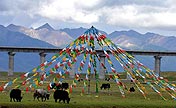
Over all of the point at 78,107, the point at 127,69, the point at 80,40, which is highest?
the point at 80,40

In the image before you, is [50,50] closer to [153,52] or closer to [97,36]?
[153,52]

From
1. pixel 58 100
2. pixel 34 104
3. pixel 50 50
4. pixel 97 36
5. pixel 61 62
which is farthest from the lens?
pixel 50 50

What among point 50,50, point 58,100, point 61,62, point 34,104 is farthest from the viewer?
point 50,50

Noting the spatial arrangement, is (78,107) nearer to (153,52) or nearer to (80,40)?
(80,40)

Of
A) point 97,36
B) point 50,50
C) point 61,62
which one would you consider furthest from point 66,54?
point 50,50

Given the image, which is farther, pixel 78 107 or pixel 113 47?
pixel 113 47

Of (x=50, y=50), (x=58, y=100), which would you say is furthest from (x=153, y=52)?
(x=58, y=100)

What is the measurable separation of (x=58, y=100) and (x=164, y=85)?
17.1 meters

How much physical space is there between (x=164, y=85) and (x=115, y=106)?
17.0 meters

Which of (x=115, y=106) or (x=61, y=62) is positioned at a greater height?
(x=61, y=62)

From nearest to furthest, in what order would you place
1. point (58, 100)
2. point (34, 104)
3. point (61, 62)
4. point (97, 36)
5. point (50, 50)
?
point (34, 104) → point (58, 100) → point (61, 62) → point (97, 36) → point (50, 50)

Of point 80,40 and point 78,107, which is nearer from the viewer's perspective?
point 78,107

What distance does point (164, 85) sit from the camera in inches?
2350

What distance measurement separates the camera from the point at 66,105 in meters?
43.6
